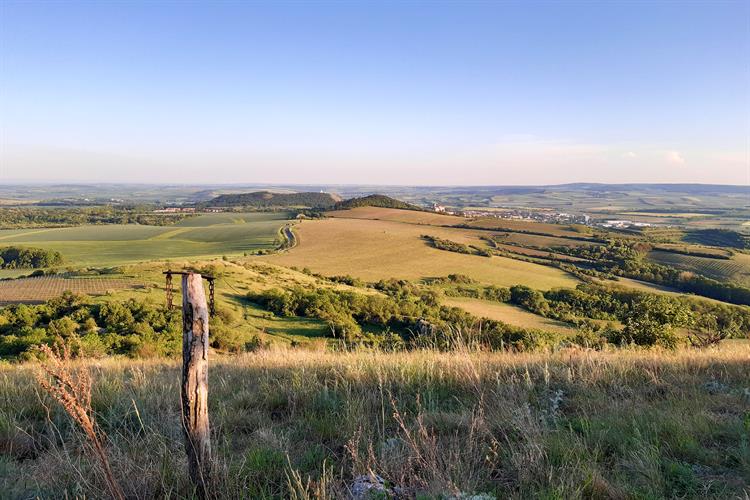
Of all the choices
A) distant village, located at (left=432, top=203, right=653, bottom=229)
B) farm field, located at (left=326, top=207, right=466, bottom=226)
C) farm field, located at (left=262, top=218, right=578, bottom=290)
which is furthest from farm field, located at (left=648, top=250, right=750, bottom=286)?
farm field, located at (left=326, top=207, right=466, bottom=226)

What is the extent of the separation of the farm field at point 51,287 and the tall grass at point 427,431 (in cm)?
3108

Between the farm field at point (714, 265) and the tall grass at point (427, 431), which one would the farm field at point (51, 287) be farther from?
the farm field at point (714, 265)

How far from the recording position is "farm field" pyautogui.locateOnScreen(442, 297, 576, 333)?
38.5 m

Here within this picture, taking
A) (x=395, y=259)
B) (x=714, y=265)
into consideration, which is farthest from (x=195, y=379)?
(x=714, y=265)

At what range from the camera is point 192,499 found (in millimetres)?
2781

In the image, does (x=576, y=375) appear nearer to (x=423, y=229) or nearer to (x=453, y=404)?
(x=453, y=404)

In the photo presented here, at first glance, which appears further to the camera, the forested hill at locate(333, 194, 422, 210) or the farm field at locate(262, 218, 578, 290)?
the forested hill at locate(333, 194, 422, 210)

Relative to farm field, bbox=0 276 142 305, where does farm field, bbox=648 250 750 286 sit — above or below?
below

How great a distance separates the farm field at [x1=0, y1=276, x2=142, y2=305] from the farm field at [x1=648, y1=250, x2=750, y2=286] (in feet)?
276

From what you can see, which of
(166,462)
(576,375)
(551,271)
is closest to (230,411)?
(166,462)

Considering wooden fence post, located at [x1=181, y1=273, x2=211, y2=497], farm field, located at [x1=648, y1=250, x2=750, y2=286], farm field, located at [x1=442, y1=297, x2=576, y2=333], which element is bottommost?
farm field, located at [x1=442, y1=297, x2=576, y2=333]

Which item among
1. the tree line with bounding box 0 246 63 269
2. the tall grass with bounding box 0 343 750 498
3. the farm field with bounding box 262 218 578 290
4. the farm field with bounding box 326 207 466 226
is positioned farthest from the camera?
the farm field with bounding box 326 207 466 226

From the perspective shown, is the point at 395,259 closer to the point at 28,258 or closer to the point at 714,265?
the point at 714,265

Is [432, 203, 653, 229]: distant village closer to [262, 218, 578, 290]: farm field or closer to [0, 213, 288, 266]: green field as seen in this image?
[262, 218, 578, 290]: farm field
